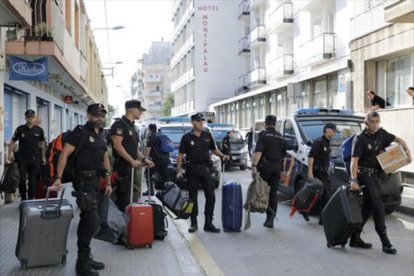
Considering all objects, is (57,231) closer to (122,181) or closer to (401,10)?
(122,181)

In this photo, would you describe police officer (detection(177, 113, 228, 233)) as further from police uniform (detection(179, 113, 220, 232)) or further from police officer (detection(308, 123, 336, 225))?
police officer (detection(308, 123, 336, 225))

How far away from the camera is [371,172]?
294 inches

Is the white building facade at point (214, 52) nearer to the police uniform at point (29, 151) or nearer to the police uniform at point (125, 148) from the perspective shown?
the police uniform at point (29, 151)

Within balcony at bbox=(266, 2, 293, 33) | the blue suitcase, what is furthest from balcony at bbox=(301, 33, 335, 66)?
the blue suitcase

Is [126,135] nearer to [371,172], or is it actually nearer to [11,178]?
[371,172]

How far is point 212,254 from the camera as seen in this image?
743 cm

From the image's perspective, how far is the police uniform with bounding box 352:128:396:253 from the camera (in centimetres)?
741

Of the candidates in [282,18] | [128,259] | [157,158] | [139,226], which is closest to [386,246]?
[139,226]

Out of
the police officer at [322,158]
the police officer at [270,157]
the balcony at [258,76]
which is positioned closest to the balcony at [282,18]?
the balcony at [258,76]

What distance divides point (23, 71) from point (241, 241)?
6070 millimetres

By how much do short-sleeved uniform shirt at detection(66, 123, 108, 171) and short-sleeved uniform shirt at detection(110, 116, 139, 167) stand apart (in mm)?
1280

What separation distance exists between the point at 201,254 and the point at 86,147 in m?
2.43

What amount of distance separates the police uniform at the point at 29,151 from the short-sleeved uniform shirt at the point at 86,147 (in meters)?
4.52

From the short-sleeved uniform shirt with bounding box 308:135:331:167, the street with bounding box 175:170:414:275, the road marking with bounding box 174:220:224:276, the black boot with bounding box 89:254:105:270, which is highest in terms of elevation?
the short-sleeved uniform shirt with bounding box 308:135:331:167
